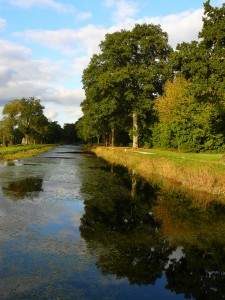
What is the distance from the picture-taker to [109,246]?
37.0 feet

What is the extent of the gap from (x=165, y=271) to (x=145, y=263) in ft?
2.33

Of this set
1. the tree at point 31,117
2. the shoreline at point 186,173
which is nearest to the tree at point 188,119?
the shoreline at point 186,173

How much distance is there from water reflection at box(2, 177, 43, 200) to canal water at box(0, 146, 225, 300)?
0.21ft

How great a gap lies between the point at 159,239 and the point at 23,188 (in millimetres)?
12540

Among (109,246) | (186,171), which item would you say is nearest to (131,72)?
(186,171)

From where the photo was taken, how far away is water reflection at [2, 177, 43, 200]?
1945cm

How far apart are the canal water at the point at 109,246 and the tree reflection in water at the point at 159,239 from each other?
0.10 feet

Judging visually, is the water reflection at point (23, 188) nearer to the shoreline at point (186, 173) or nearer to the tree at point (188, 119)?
the shoreline at point (186, 173)

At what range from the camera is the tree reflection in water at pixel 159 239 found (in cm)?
919

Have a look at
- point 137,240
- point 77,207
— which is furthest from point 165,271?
point 77,207

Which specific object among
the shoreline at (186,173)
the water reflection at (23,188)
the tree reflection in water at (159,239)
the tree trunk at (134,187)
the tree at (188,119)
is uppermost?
the tree at (188,119)

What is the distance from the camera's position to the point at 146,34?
53.3 metres

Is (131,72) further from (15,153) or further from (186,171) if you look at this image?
(186,171)

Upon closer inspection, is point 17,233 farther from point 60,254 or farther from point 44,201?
point 44,201
